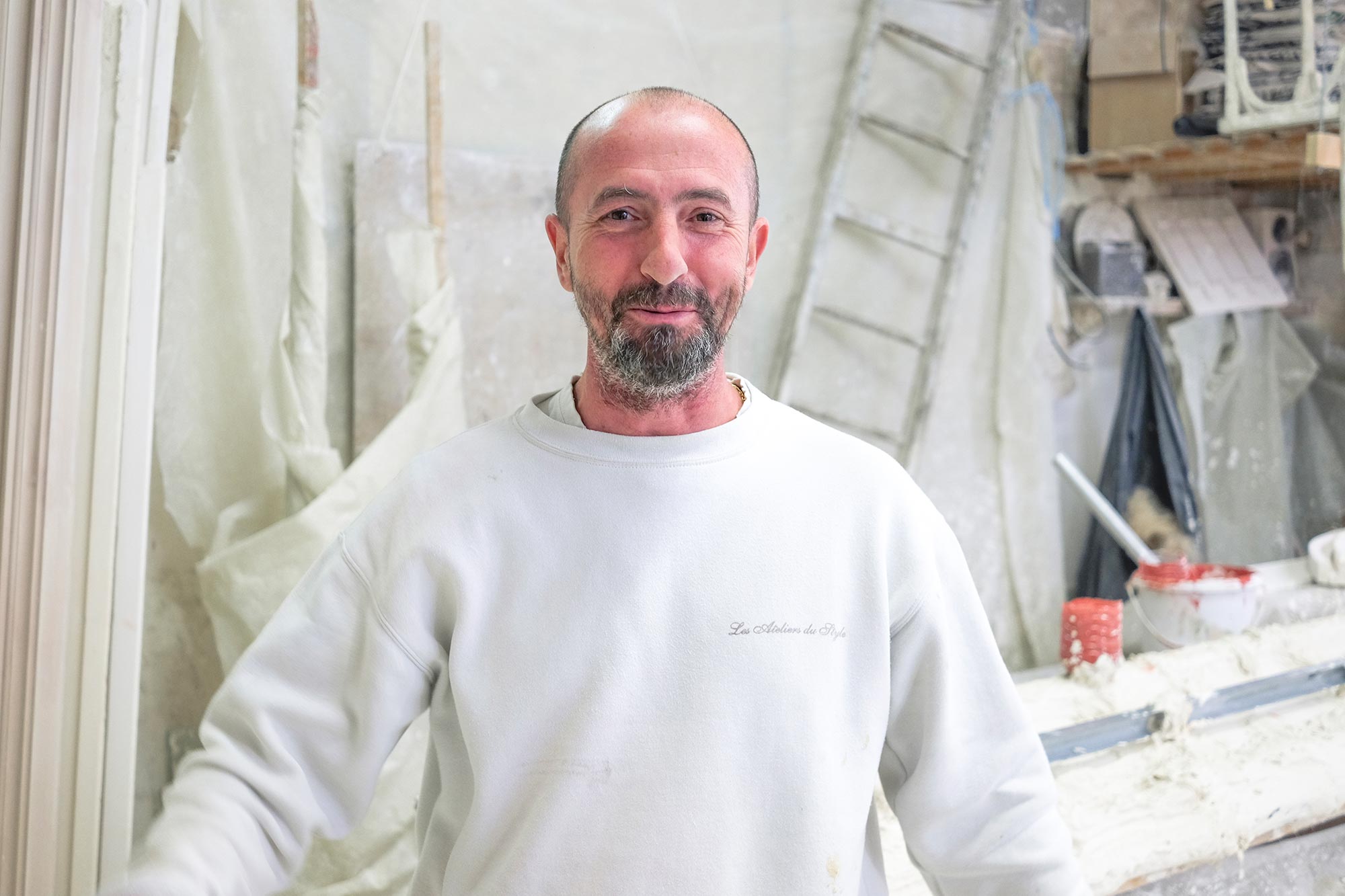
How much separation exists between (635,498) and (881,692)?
311mm

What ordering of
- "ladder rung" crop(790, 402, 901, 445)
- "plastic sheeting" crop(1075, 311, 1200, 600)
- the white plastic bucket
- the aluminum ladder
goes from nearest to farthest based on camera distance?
1. the white plastic bucket
2. the aluminum ladder
3. "ladder rung" crop(790, 402, 901, 445)
4. "plastic sheeting" crop(1075, 311, 1200, 600)

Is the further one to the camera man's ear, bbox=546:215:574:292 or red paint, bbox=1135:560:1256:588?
red paint, bbox=1135:560:1256:588

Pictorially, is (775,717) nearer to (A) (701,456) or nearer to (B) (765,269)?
(A) (701,456)

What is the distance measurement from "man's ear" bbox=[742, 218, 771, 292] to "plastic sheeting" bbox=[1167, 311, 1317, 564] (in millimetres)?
3050

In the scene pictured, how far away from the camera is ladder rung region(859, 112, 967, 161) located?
3.15 metres

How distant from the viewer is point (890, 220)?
10.5 feet

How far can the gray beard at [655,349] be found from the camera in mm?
1100

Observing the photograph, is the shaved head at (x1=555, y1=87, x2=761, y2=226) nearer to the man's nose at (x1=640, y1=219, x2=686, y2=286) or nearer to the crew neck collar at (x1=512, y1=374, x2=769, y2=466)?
the man's nose at (x1=640, y1=219, x2=686, y2=286)

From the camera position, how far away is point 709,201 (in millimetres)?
A: 1100

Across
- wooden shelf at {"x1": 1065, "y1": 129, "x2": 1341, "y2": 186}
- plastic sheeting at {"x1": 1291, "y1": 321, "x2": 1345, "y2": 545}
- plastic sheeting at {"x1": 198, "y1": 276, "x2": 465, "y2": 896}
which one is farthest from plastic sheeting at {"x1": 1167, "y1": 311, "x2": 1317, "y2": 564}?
plastic sheeting at {"x1": 198, "y1": 276, "x2": 465, "y2": 896}

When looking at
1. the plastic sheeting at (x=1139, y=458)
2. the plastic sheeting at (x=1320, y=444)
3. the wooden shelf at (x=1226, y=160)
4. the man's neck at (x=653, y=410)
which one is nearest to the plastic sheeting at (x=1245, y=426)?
the plastic sheeting at (x=1320, y=444)

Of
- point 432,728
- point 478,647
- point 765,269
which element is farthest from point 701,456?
point 765,269

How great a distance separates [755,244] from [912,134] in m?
2.22

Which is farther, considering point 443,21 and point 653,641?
point 443,21
